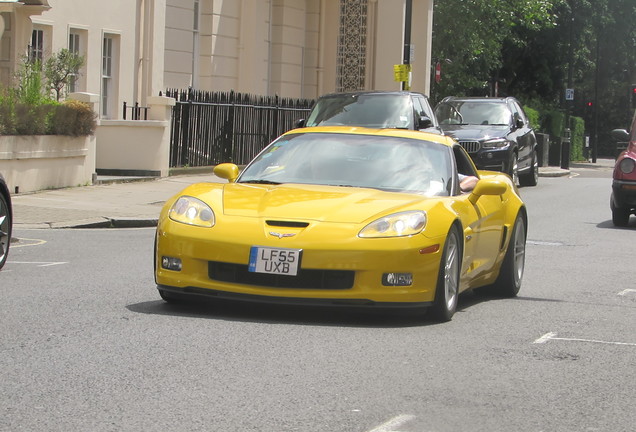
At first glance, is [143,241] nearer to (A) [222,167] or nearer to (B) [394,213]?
(A) [222,167]

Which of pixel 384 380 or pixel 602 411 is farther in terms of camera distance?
pixel 384 380

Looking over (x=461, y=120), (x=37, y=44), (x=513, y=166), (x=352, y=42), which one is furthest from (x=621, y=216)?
(x=352, y=42)

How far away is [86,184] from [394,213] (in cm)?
1460

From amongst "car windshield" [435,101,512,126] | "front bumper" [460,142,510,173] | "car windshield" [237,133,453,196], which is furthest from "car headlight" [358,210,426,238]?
"car windshield" [435,101,512,126]

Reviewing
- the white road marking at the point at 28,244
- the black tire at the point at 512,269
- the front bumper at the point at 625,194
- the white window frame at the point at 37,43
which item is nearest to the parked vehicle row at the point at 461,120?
the front bumper at the point at 625,194

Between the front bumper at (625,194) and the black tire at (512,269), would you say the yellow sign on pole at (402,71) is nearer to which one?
the front bumper at (625,194)

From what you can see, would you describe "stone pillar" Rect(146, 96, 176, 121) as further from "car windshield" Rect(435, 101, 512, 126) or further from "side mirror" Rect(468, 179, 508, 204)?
"side mirror" Rect(468, 179, 508, 204)

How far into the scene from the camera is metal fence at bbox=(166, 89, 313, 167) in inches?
1048

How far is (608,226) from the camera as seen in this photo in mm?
19547

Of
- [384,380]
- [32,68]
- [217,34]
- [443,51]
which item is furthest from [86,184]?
[443,51]

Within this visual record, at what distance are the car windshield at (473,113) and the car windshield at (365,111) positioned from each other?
16.3ft

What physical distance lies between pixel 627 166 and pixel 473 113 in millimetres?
7889

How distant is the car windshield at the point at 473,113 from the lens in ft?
88.1

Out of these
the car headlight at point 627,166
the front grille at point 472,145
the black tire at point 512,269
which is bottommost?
the black tire at point 512,269
